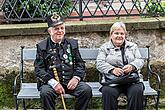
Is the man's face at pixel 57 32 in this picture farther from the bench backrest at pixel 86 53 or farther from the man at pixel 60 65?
the bench backrest at pixel 86 53

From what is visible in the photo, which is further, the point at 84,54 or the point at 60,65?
the point at 84,54

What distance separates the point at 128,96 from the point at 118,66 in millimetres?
419

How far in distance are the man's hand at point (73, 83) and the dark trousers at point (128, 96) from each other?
334mm

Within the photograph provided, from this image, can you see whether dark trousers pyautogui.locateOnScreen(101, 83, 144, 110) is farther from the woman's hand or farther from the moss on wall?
the moss on wall

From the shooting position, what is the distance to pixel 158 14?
649 centimetres

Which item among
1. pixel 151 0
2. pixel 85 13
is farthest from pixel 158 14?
pixel 85 13

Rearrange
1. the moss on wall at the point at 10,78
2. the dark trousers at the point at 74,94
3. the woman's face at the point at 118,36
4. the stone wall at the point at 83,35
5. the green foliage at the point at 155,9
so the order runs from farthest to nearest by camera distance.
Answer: the green foliage at the point at 155,9
the moss on wall at the point at 10,78
the stone wall at the point at 83,35
the woman's face at the point at 118,36
the dark trousers at the point at 74,94

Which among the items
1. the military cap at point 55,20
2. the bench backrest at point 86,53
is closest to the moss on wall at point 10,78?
the bench backrest at point 86,53

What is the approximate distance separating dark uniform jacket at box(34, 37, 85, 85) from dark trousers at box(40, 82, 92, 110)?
0.45ft

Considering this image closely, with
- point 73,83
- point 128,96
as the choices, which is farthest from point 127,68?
point 73,83

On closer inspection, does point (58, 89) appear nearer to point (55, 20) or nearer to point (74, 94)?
point (74, 94)

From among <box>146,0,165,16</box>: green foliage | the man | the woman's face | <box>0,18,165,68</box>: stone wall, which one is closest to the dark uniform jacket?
the man

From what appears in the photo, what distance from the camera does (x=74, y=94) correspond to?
5430 mm

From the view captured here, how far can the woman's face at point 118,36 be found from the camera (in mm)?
5537
